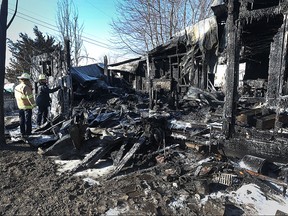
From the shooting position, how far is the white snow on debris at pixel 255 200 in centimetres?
309

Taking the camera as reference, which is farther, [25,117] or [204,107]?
[204,107]

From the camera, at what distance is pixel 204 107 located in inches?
322

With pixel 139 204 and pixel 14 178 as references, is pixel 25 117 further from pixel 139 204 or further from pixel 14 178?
pixel 139 204

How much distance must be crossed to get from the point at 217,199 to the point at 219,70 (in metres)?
8.75

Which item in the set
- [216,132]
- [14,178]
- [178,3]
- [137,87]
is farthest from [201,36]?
[178,3]

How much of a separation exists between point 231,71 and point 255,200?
2531 millimetres

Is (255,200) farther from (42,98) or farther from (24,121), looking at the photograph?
(42,98)

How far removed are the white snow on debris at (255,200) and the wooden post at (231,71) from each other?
133 centimetres

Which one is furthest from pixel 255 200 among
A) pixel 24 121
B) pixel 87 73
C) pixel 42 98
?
pixel 87 73

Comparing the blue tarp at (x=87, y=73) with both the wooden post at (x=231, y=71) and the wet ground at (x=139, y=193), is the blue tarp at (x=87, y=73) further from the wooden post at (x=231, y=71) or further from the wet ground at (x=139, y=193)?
the wooden post at (x=231, y=71)

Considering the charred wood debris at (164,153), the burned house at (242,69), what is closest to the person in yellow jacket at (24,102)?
the charred wood debris at (164,153)

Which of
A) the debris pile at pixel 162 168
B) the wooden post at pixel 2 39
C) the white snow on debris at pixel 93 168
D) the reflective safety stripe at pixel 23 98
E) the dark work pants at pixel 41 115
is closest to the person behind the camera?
the debris pile at pixel 162 168

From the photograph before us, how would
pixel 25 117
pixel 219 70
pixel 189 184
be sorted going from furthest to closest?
pixel 219 70 < pixel 25 117 < pixel 189 184

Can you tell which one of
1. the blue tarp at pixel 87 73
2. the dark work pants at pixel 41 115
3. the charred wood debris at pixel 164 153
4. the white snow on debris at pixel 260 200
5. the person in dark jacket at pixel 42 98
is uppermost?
the blue tarp at pixel 87 73
